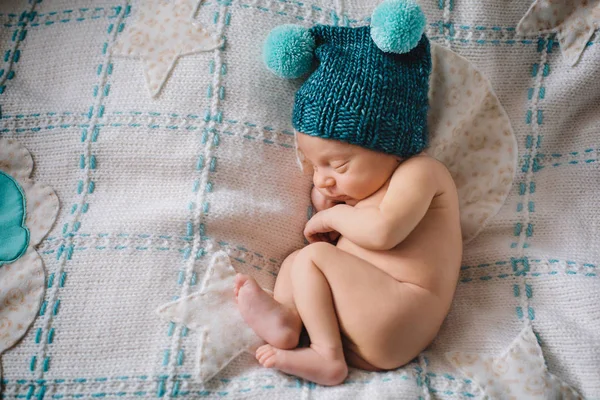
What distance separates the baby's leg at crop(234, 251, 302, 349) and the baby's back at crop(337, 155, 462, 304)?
0.17 meters

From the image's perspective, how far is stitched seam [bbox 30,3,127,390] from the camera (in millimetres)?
916

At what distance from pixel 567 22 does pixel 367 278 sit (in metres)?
0.67

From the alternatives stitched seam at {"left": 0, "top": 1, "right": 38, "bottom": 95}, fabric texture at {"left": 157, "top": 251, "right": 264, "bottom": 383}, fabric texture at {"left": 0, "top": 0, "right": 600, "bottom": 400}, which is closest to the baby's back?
fabric texture at {"left": 0, "top": 0, "right": 600, "bottom": 400}

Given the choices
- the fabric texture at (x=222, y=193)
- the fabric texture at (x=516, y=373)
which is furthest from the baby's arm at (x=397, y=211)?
the fabric texture at (x=516, y=373)

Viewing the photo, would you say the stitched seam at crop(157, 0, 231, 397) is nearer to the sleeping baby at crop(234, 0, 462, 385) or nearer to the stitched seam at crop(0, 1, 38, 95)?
the sleeping baby at crop(234, 0, 462, 385)

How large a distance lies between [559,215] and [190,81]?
0.76 meters

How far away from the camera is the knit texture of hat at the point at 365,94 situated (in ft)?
3.15

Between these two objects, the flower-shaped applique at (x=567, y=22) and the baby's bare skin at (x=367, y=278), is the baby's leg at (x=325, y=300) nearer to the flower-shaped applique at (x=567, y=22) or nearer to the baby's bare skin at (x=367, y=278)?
the baby's bare skin at (x=367, y=278)

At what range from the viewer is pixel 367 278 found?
0.95 meters

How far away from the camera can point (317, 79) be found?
39.4 inches

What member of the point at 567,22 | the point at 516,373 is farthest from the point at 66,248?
the point at 567,22

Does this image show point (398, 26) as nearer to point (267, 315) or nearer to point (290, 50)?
point (290, 50)

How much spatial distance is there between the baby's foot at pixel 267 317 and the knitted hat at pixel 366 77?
11.5 inches

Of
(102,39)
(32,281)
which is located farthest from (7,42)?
(32,281)
